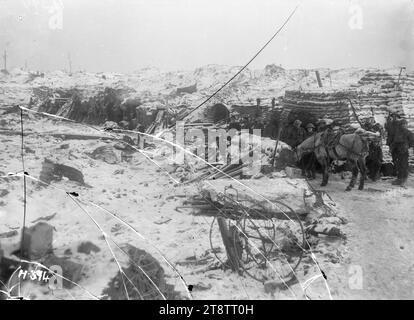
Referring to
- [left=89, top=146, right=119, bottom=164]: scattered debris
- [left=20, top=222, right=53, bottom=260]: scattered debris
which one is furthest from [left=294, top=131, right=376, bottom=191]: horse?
[left=20, top=222, right=53, bottom=260]: scattered debris

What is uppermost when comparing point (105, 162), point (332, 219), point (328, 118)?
point (328, 118)

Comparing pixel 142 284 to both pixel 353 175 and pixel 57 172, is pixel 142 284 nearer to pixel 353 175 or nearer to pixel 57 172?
pixel 57 172

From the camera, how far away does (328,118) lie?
1077 cm

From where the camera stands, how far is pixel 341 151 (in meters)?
8.70

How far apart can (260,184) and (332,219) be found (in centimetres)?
161

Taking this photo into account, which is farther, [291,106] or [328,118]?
[291,106]

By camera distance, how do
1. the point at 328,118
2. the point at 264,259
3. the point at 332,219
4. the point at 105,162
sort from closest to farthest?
the point at 264,259 → the point at 332,219 → the point at 105,162 → the point at 328,118

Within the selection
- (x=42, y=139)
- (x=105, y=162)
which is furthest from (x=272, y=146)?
(x=42, y=139)

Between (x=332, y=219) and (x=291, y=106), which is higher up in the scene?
(x=291, y=106)

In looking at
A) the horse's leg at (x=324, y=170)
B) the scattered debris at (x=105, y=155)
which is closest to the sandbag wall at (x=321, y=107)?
the horse's leg at (x=324, y=170)

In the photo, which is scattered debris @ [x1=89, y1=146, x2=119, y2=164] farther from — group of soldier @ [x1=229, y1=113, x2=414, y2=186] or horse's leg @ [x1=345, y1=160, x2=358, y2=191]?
horse's leg @ [x1=345, y1=160, x2=358, y2=191]

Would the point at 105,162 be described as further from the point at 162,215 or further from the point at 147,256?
the point at 147,256

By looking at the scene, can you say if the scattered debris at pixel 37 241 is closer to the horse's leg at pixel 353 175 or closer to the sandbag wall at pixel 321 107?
the horse's leg at pixel 353 175

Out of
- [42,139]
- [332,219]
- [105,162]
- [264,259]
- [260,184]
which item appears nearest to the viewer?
[264,259]
